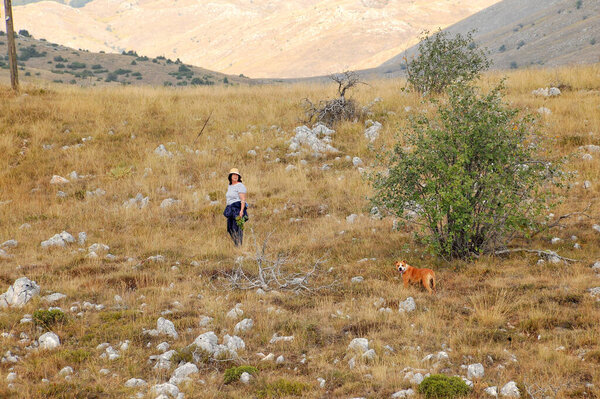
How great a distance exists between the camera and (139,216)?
1090 cm

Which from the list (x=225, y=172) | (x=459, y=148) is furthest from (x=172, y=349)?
(x=225, y=172)

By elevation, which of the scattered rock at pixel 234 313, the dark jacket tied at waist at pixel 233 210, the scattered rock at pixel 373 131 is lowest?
the scattered rock at pixel 234 313

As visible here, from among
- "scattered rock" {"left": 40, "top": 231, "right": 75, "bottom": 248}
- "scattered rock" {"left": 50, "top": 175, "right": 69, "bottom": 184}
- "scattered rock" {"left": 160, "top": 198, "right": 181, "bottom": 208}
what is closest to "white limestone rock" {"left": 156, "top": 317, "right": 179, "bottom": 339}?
"scattered rock" {"left": 40, "top": 231, "right": 75, "bottom": 248}

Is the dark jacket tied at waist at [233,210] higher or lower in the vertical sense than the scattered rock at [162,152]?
lower

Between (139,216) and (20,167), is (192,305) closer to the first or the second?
(139,216)

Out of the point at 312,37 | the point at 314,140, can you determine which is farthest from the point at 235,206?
the point at 312,37

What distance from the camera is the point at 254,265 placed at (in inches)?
314

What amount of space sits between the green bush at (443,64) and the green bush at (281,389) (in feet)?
43.2

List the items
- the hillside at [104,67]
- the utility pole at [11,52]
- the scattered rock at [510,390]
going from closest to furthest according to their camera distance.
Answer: the scattered rock at [510,390] → the utility pole at [11,52] → the hillside at [104,67]

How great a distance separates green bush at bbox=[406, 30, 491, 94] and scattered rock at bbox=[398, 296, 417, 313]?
11.2 m

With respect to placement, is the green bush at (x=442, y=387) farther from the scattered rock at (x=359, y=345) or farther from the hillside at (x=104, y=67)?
the hillside at (x=104, y=67)

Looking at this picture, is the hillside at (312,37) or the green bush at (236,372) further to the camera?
the hillside at (312,37)

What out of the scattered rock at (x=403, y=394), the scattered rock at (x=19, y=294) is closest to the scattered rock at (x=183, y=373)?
the scattered rock at (x=403, y=394)

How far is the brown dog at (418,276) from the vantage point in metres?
6.47
